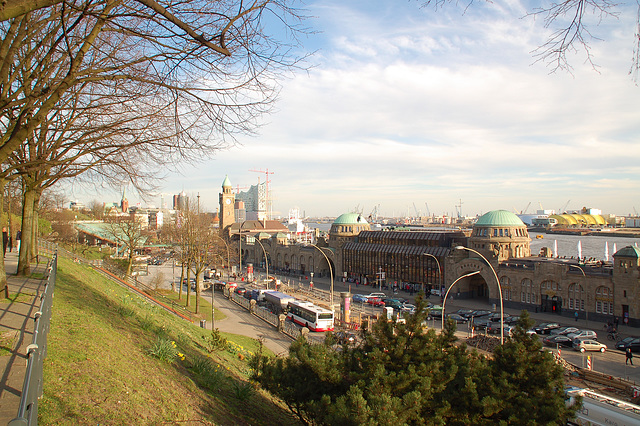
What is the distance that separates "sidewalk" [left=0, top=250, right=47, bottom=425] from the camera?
21.0 feet

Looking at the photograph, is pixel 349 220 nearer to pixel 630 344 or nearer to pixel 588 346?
pixel 588 346

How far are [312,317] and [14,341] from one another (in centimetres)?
2637

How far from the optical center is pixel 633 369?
25.7 metres

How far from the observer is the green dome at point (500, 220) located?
5047 centimetres

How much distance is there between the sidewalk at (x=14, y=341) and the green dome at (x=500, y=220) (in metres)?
46.7

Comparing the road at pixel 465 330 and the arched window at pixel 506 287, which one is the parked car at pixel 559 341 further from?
the arched window at pixel 506 287

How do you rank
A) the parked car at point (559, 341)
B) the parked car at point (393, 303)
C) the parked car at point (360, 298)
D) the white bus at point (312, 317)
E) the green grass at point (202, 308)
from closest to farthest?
the parked car at point (559, 341) → the white bus at point (312, 317) → the green grass at point (202, 308) → the parked car at point (393, 303) → the parked car at point (360, 298)

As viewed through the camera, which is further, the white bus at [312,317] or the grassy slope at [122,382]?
the white bus at [312,317]

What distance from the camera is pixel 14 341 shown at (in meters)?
8.41

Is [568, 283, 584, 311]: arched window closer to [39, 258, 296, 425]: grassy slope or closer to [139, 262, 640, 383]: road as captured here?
[139, 262, 640, 383]: road

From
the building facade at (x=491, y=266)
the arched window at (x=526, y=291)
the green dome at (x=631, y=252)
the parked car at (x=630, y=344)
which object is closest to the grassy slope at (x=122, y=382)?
the building facade at (x=491, y=266)

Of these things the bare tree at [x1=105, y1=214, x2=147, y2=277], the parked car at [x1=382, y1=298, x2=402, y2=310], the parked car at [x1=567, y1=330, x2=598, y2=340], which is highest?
the bare tree at [x1=105, y1=214, x2=147, y2=277]

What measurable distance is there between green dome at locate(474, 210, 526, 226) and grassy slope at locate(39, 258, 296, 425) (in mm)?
43537

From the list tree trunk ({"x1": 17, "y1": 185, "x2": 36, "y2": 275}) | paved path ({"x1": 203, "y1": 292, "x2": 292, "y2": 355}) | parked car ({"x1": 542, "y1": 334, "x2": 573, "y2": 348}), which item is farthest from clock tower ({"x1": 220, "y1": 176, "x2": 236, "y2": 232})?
tree trunk ({"x1": 17, "y1": 185, "x2": 36, "y2": 275})
